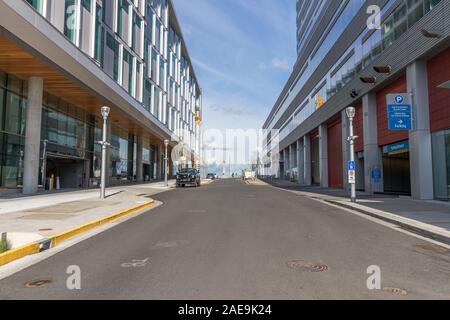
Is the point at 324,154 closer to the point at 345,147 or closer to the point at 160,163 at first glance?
the point at 345,147

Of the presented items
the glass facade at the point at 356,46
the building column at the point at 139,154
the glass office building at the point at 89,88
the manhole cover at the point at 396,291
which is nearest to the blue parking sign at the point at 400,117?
the glass facade at the point at 356,46

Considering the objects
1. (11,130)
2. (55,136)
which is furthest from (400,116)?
(55,136)

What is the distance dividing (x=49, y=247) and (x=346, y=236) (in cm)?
727

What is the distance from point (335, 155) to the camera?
38.2 metres

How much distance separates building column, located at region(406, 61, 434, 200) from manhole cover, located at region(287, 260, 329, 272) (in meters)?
15.9

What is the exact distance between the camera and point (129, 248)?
7.91 metres

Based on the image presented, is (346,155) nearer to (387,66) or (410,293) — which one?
(387,66)

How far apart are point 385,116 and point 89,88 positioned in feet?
69.2

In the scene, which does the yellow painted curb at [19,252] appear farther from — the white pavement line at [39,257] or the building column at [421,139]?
the building column at [421,139]

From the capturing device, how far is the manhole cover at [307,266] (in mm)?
6141

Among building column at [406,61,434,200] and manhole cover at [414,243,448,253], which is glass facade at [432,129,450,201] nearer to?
building column at [406,61,434,200]

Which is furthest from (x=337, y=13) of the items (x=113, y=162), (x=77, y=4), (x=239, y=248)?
(x=239, y=248)
